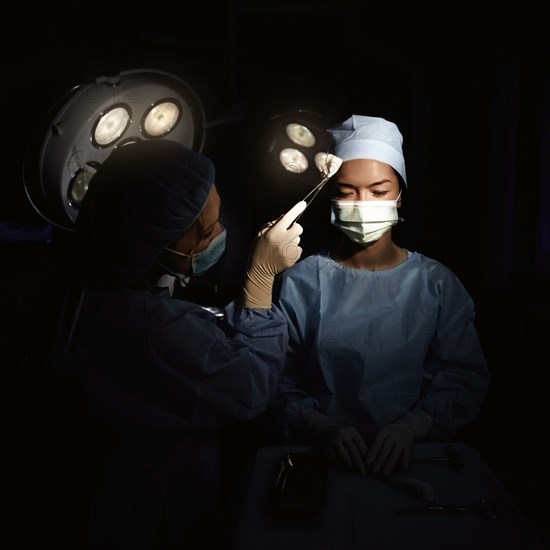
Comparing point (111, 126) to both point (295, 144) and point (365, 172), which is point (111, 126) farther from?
point (365, 172)

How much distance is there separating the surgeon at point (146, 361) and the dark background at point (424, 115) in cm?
101

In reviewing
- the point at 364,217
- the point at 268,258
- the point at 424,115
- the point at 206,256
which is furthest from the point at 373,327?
the point at 424,115

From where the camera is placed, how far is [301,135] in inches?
97.6

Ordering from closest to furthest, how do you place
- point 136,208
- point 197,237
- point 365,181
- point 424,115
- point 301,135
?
point 136,208 → point 197,237 → point 365,181 → point 301,135 → point 424,115

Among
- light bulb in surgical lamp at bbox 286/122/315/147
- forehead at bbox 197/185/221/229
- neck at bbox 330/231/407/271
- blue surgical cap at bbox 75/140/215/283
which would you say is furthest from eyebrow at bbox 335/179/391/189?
blue surgical cap at bbox 75/140/215/283

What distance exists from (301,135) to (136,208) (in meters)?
1.26

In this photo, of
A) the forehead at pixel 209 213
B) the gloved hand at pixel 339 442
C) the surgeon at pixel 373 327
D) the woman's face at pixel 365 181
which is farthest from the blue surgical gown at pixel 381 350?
the forehead at pixel 209 213

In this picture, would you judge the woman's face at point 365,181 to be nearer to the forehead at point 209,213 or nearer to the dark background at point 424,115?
the dark background at point 424,115

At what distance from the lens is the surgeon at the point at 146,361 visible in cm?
147

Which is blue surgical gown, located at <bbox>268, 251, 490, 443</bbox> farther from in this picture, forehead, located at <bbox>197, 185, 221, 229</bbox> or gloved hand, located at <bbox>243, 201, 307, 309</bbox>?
forehead, located at <bbox>197, 185, 221, 229</bbox>

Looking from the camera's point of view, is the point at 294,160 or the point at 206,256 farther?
the point at 294,160

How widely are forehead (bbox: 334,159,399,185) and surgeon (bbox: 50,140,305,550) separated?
0.67m

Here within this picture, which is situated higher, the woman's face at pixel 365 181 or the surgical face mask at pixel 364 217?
the woman's face at pixel 365 181

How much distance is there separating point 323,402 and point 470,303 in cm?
74
